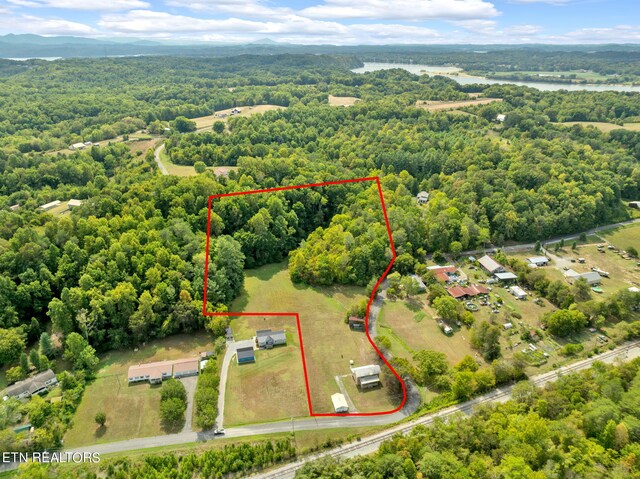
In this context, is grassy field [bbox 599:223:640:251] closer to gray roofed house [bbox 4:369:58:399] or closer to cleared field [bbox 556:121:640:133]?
cleared field [bbox 556:121:640:133]

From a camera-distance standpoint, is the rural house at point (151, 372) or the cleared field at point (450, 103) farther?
the cleared field at point (450, 103)

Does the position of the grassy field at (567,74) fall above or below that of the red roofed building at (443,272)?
above

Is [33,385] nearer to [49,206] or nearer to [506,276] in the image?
[49,206]

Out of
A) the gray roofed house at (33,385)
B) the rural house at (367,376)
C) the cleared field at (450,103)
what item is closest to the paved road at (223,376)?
the rural house at (367,376)

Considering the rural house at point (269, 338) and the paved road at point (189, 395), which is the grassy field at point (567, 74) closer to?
the rural house at point (269, 338)

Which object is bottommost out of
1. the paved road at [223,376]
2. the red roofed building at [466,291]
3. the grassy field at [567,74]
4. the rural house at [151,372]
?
the paved road at [223,376]
